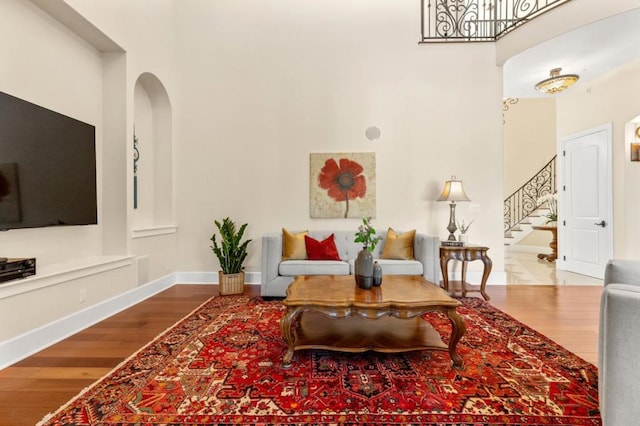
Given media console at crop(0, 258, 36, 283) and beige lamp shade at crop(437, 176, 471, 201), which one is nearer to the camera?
media console at crop(0, 258, 36, 283)

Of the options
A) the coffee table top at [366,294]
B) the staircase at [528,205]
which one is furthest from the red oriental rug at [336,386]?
the staircase at [528,205]

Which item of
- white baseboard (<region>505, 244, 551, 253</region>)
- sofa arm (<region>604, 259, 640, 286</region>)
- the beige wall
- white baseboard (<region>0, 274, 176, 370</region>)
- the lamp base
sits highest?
the beige wall

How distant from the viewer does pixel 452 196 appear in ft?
14.1

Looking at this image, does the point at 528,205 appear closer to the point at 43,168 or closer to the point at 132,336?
the point at 132,336

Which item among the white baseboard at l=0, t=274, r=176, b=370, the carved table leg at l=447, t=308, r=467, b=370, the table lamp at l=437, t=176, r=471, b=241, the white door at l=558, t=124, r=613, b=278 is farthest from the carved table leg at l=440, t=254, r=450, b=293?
the white baseboard at l=0, t=274, r=176, b=370

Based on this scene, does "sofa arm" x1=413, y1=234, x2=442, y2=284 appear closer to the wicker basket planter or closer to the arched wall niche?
the wicker basket planter

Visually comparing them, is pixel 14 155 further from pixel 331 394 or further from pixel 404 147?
pixel 404 147

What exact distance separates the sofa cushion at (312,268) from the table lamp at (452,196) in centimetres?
167

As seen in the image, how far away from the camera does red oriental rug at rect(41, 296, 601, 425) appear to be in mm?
1655

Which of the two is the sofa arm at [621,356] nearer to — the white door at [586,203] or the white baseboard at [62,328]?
the white baseboard at [62,328]

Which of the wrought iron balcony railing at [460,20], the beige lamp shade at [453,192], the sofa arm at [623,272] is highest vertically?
the wrought iron balcony railing at [460,20]

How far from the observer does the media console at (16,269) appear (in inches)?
89.2

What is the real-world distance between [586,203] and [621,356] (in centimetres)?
551

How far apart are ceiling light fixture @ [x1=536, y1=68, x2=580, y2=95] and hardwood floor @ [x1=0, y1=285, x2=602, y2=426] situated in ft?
9.73
